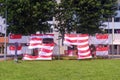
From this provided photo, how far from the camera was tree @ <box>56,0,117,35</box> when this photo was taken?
44.1m

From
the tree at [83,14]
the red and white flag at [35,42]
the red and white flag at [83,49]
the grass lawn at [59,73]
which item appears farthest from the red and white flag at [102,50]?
the grass lawn at [59,73]

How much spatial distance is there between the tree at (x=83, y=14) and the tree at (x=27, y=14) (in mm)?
3139

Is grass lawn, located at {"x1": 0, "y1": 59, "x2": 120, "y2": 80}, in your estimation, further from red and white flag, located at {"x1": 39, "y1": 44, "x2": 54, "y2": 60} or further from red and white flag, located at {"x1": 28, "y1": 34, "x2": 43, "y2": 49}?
red and white flag, located at {"x1": 28, "y1": 34, "x2": 43, "y2": 49}

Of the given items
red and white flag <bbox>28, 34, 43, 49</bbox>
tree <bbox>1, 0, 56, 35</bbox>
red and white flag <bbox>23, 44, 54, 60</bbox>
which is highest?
tree <bbox>1, 0, 56, 35</bbox>

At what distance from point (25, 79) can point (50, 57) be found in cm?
1942

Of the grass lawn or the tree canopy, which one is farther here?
the tree canopy

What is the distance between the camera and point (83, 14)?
44.4 meters

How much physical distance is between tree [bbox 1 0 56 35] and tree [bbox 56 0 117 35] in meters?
3.14

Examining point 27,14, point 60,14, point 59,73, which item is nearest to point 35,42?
point 27,14

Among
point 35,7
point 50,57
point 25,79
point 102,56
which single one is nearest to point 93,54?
point 102,56

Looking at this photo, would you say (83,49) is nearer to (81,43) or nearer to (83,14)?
(81,43)

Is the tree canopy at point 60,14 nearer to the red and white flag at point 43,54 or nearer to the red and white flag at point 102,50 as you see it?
the red and white flag at point 43,54

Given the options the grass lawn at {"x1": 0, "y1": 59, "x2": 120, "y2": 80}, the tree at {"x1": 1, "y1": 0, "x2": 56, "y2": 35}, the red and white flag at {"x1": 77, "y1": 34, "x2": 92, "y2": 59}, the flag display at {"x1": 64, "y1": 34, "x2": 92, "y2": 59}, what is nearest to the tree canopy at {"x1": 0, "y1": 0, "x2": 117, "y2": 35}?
the tree at {"x1": 1, "y1": 0, "x2": 56, "y2": 35}

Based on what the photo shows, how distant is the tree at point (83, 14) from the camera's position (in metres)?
44.1
